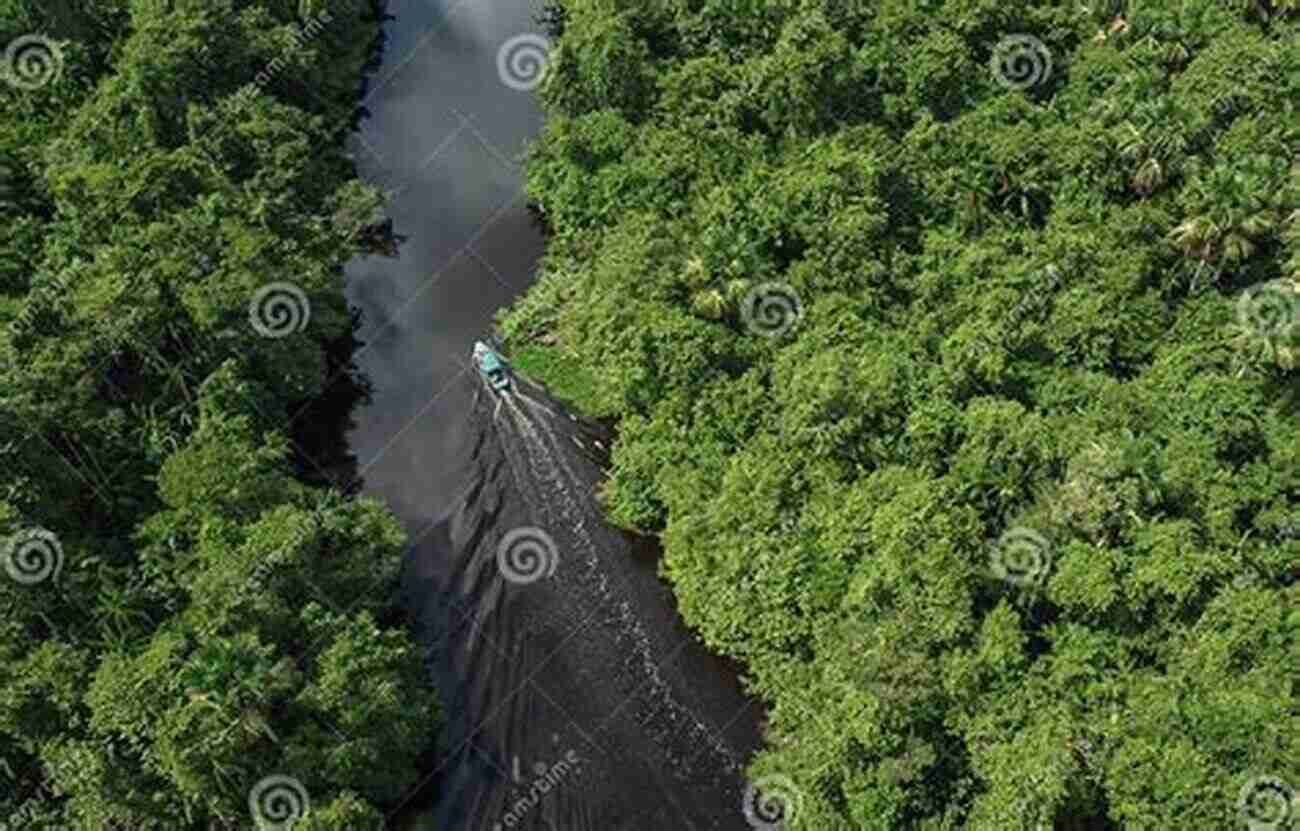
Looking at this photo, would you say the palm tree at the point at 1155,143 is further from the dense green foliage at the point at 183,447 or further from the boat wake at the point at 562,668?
the dense green foliage at the point at 183,447

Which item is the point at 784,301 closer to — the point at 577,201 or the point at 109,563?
the point at 577,201

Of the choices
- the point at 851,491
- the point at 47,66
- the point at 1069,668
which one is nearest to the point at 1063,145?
the point at 851,491

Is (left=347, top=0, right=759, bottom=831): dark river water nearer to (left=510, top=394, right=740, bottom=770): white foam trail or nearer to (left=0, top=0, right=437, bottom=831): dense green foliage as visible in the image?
(left=510, top=394, right=740, bottom=770): white foam trail

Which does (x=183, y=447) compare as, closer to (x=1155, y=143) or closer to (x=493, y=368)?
(x=493, y=368)

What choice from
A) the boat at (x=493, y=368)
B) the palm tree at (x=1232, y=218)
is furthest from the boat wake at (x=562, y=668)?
the palm tree at (x=1232, y=218)

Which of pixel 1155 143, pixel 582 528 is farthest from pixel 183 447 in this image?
pixel 1155 143

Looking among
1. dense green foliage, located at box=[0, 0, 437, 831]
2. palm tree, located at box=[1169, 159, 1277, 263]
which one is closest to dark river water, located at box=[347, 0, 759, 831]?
dense green foliage, located at box=[0, 0, 437, 831]
